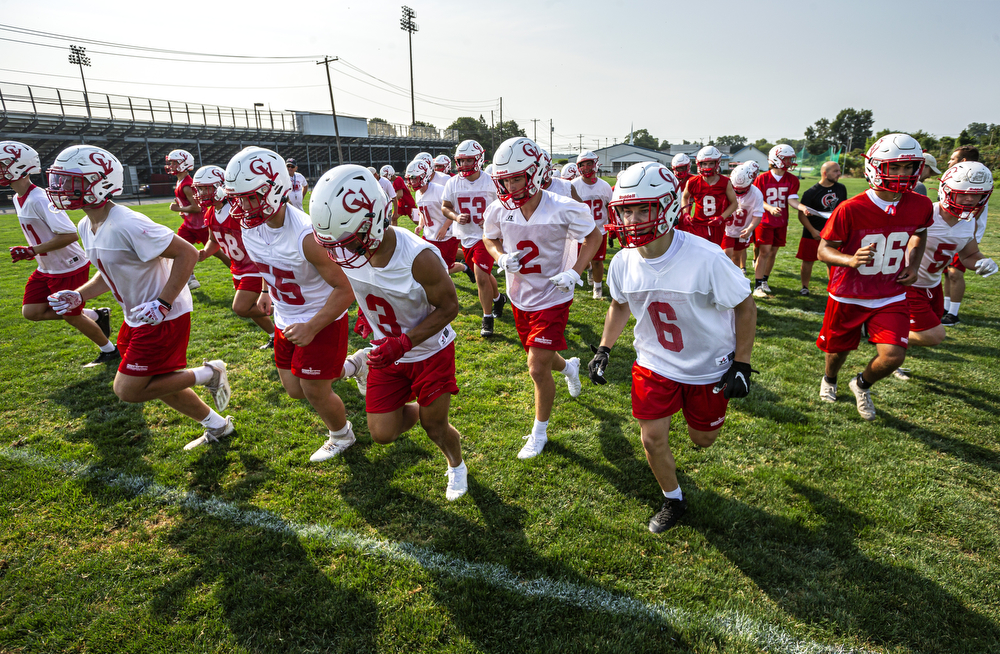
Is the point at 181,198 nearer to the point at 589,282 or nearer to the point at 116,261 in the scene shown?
the point at 116,261

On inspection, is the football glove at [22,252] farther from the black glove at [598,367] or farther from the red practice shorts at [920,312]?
the red practice shorts at [920,312]

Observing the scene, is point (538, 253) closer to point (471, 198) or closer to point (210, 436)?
point (210, 436)

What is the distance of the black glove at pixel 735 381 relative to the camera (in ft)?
9.44

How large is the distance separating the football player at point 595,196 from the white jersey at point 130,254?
6.69 metres

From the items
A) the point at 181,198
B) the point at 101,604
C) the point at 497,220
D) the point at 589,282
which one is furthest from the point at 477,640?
the point at 181,198

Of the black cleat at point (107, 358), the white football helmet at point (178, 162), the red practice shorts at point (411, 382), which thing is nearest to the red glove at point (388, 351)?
the red practice shorts at point (411, 382)

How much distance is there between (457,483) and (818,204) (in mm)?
8084

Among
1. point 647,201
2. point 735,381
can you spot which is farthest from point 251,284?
point 735,381

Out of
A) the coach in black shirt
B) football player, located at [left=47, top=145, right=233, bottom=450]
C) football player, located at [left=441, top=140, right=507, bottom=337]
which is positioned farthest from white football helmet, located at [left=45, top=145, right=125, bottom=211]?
the coach in black shirt

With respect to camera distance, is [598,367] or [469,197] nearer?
[598,367]

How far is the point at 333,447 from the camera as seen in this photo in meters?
4.36

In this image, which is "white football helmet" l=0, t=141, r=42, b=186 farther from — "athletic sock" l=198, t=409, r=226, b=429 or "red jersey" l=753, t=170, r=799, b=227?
"red jersey" l=753, t=170, r=799, b=227

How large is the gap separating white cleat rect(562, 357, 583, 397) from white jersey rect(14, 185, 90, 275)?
19.1ft

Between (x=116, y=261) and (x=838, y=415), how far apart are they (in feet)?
21.8
